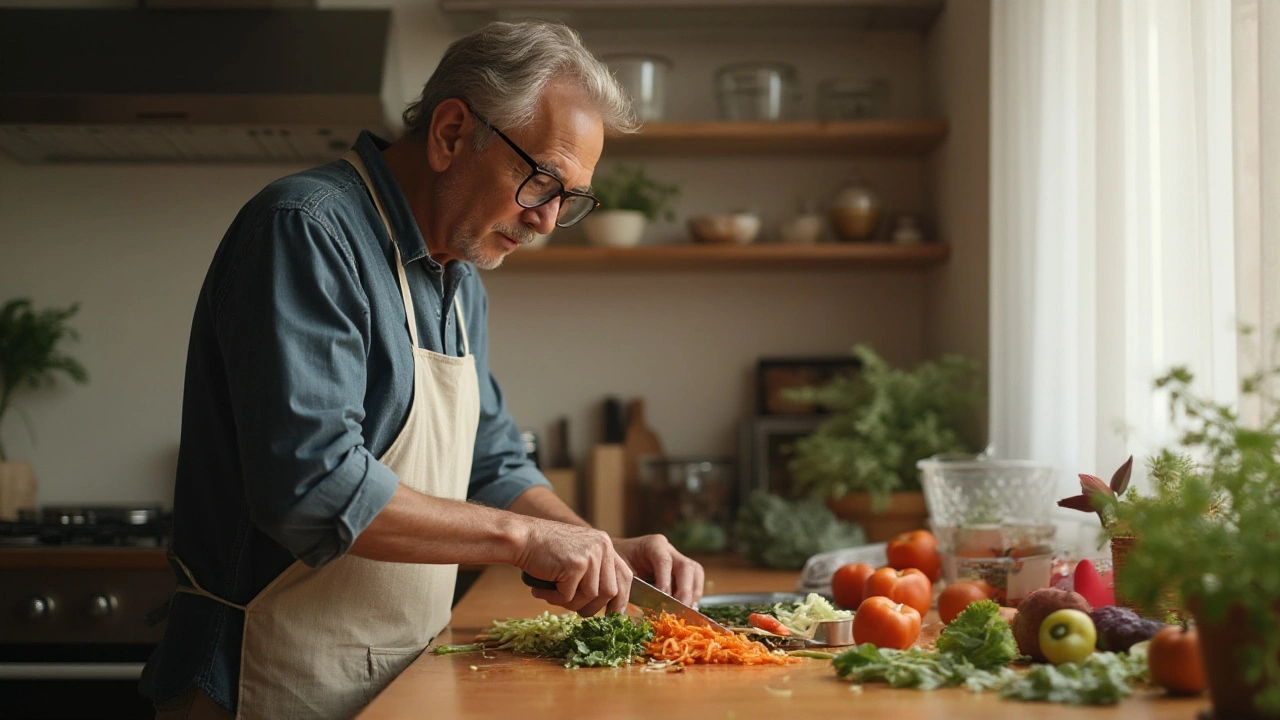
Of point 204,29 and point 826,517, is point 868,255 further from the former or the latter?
point 204,29

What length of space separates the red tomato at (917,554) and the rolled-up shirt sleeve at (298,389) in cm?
105

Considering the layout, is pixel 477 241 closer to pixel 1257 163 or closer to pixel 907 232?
pixel 1257 163

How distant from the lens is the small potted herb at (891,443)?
8.48ft

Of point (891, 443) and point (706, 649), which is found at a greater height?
point (891, 443)

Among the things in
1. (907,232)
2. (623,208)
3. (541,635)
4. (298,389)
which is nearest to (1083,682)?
(541,635)

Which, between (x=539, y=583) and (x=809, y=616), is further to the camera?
(x=809, y=616)

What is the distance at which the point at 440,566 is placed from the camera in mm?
1656

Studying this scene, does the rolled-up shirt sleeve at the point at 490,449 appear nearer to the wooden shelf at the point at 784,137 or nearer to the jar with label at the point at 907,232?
the wooden shelf at the point at 784,137

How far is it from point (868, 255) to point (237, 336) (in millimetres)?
1937

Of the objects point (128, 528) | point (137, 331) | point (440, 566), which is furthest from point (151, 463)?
point (440, 566)

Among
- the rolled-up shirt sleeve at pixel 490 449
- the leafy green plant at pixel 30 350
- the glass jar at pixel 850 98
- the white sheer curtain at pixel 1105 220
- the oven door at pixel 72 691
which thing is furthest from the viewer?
the leafy green plant at pixel 30 350

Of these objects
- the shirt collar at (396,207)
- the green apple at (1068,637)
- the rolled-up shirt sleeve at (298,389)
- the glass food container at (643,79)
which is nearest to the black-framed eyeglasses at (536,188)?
the shirt collar at (396,207)

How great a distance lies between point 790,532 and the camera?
252cm

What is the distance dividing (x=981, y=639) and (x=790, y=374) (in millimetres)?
1842
